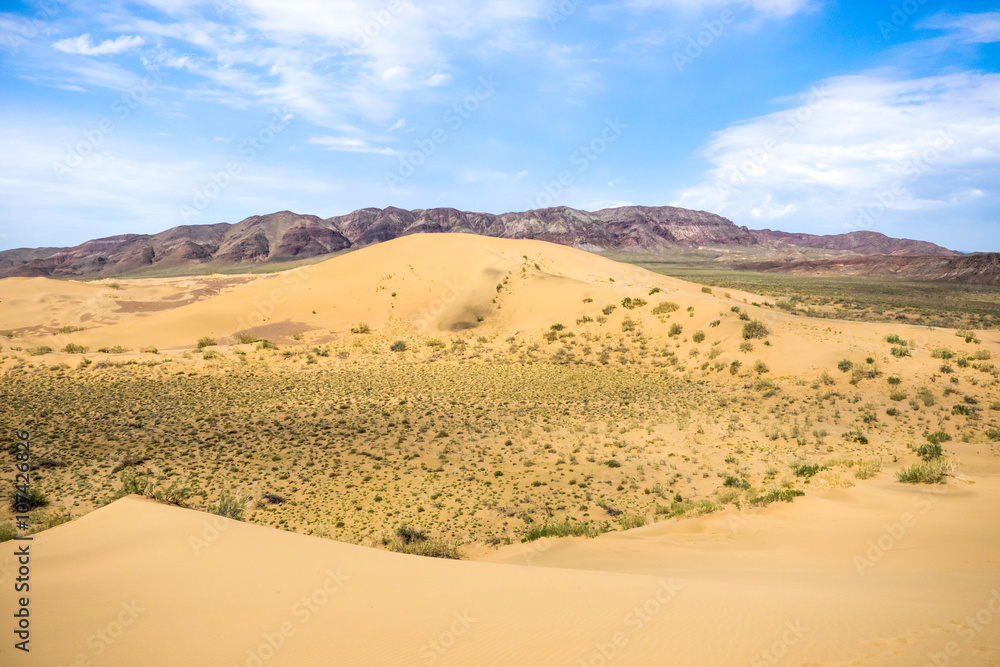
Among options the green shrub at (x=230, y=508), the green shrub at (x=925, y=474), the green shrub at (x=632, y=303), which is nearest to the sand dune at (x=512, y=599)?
the green shrub at (x=230, y=508)

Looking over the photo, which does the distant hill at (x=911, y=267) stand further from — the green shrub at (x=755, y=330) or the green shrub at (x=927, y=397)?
the green shrub at (x=927, y=397)

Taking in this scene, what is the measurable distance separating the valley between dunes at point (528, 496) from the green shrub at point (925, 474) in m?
0.21

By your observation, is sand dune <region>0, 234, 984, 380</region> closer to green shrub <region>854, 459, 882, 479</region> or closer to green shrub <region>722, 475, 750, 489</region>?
green shrub <region>854, 459, 882, 479</region>

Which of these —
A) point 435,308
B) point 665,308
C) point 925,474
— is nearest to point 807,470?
point 925,474

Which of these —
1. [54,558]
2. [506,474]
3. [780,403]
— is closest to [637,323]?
[780,403]

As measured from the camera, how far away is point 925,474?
392 inches

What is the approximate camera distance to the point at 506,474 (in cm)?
1230

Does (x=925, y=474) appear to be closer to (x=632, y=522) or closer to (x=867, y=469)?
(x=867, y=469)

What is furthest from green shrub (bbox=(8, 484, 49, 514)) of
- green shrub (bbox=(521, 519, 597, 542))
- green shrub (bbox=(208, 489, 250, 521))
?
green shrub (bbox=(521, 519, 597, 542))

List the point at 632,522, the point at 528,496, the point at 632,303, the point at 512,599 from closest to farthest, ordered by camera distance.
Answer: the point at 512,599, the point at 632,522, the point at 528,496, the point at 632,303

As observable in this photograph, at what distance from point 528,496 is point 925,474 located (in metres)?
7.62

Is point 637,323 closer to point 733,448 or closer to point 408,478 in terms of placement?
point 733,448

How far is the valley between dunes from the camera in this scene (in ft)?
15.1

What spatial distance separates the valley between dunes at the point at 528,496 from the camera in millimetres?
4609
